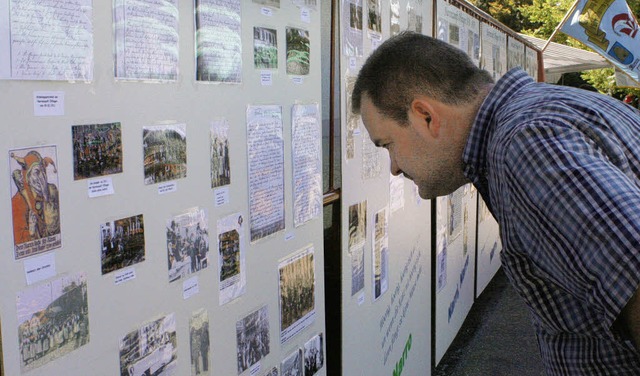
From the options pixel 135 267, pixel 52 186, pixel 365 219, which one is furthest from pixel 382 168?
pixel 52 186

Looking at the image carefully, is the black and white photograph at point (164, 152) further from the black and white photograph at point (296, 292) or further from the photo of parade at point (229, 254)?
the black and white photograph at point (296, 292)

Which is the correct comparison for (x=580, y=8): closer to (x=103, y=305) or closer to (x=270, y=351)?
(x=270, y=351)

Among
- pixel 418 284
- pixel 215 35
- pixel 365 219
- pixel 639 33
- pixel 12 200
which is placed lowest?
pixel 418 284

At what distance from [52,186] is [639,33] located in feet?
33.2

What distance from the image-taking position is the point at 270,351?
2.88 metres

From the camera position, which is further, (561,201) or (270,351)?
(270,351)

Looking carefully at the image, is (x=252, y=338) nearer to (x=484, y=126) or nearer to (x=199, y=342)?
(x=199, y=342)

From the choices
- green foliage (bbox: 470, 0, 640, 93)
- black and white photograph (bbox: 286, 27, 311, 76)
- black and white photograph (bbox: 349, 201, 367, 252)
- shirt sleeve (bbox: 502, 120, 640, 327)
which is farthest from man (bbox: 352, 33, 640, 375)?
green foliage (bbox: 470, 0, 640, 93)

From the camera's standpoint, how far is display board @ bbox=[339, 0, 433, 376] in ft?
11.6

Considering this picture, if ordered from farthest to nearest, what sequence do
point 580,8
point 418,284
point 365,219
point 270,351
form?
point 580,8 < point 418,284 < point 365,219 < point 270,351

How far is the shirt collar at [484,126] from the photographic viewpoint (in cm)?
177

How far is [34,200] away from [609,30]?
32.3ft
